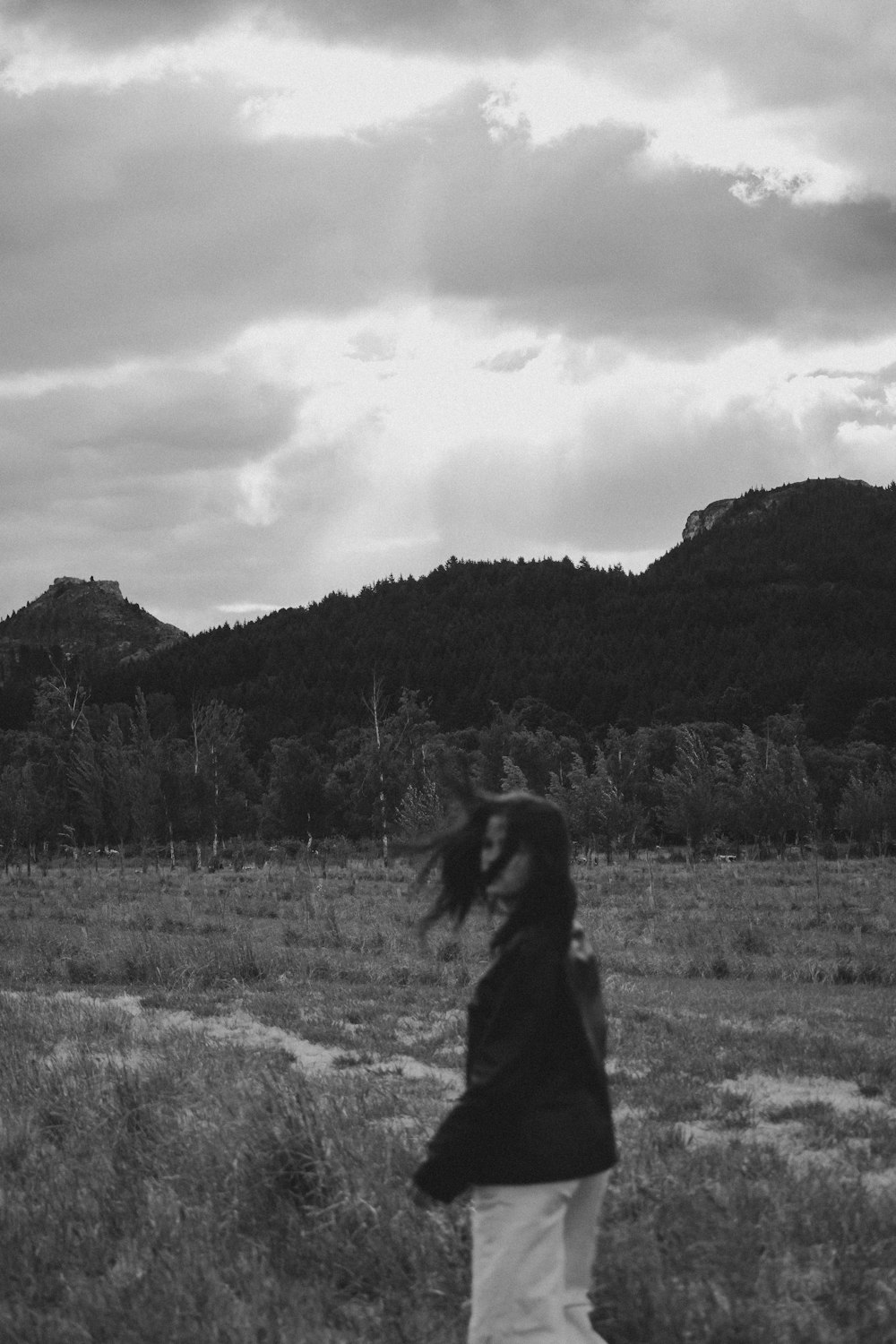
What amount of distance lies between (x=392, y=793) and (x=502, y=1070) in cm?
6063

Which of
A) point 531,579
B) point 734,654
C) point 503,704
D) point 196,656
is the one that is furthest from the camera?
point 531,579

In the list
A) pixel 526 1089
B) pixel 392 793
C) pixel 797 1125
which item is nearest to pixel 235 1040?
pixel 797 1125

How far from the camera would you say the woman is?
11.8 ft

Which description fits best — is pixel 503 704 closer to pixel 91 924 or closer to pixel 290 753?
pixel 290 753

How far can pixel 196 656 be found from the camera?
17612 cm

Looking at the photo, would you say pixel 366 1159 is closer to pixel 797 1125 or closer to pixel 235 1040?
pixel 797 1125

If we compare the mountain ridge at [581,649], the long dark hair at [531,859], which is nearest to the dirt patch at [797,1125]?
the long dark hair at [531,859]

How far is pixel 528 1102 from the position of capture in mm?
3637

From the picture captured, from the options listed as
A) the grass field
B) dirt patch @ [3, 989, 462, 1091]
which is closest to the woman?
the grass field

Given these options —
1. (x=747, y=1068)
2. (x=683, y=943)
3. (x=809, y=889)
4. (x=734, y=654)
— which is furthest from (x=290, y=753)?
(x=734, y=654)

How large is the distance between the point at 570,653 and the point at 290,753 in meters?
95.1

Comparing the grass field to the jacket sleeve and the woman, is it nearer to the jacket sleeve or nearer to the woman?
the woman

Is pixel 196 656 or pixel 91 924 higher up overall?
pixel 196 656

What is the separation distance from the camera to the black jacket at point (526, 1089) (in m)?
3.58
